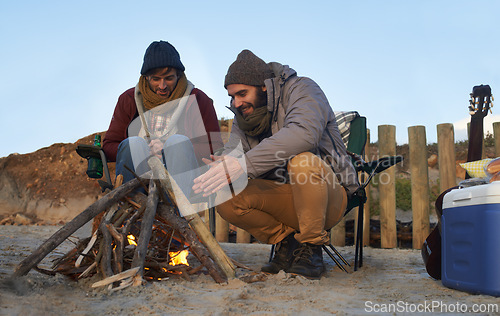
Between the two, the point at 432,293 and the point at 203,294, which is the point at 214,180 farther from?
the point at 432,293

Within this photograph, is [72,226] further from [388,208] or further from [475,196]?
[388,208]

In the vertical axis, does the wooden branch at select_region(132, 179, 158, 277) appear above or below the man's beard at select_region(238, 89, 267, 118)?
Answer: below

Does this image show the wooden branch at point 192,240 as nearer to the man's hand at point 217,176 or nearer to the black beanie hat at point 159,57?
the man's hand at point 217,176

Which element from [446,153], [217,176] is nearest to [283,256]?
[217,176]

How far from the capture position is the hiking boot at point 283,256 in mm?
2719

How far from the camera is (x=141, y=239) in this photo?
2.22m

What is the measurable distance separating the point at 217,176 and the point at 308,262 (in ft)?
2.82

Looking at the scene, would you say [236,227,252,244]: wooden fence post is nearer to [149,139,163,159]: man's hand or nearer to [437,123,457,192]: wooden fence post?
[437,123,457,192]: wooden fence post

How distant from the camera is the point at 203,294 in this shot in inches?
77.0

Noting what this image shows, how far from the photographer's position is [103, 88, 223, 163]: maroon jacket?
11.0ft

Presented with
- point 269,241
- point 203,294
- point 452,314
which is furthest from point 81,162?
point 452,314

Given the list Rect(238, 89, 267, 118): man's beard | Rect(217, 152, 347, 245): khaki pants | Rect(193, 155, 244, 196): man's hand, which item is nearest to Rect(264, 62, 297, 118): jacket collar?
Rect(238, 89, 267, 118): man's beard

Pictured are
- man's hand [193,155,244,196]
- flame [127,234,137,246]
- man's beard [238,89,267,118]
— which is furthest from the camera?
man's beard [238,89,267,118]

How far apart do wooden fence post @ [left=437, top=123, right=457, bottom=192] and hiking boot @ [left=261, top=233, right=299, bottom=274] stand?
285 centimetres
